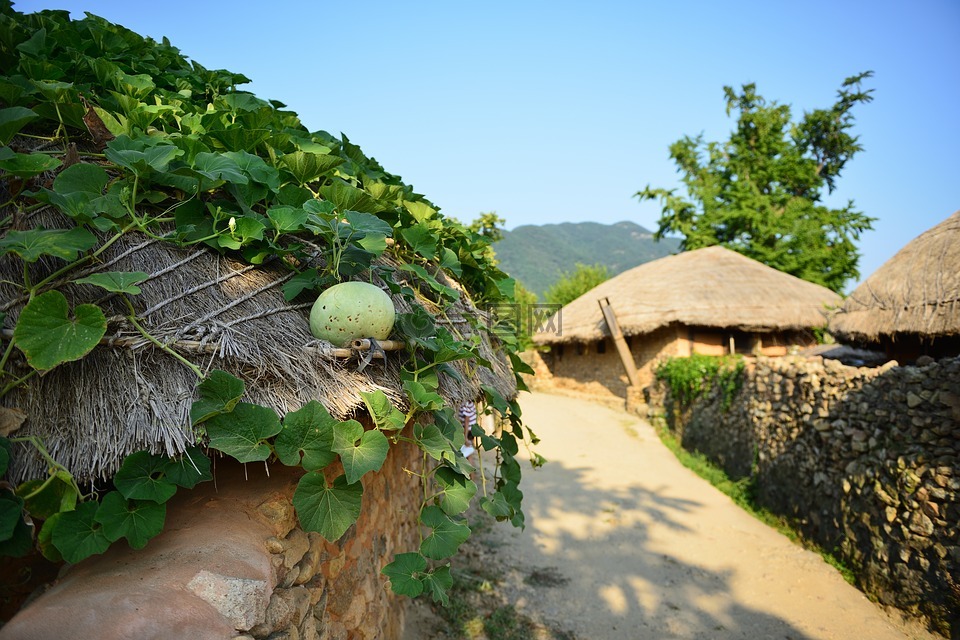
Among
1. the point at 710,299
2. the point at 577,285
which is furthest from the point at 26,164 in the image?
the point at 577,285

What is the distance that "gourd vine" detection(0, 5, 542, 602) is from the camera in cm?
130

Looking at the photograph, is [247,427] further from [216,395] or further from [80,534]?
[80,534]

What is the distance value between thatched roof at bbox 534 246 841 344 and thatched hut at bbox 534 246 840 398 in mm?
20

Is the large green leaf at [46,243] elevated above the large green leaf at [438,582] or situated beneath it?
elevated above

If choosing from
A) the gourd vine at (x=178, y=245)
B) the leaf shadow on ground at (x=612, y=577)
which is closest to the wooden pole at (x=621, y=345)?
the leaf shadow on ground at (x=612, y=577)

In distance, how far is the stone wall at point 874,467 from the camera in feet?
12.8

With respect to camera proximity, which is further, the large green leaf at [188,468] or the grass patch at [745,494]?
the grass patch at [745,494]

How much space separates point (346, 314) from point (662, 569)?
4543mm

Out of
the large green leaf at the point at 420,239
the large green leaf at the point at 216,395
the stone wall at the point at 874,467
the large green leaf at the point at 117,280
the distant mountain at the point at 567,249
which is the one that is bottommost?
the stone wall at the point at 874,467

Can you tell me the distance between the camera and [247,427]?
138 centimetres

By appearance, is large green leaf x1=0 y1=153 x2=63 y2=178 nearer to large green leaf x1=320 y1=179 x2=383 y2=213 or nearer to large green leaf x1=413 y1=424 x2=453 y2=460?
large green leaf x1=320 y1=179 x2=383 y2=213

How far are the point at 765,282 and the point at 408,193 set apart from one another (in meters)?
11.2

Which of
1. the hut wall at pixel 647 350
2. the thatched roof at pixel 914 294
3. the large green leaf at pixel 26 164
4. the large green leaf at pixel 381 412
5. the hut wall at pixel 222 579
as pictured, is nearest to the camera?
the hut wall at pixel 222 579

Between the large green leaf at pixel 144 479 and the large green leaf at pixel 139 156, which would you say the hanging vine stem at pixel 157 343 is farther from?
the large green leaf at pixel 139 156
